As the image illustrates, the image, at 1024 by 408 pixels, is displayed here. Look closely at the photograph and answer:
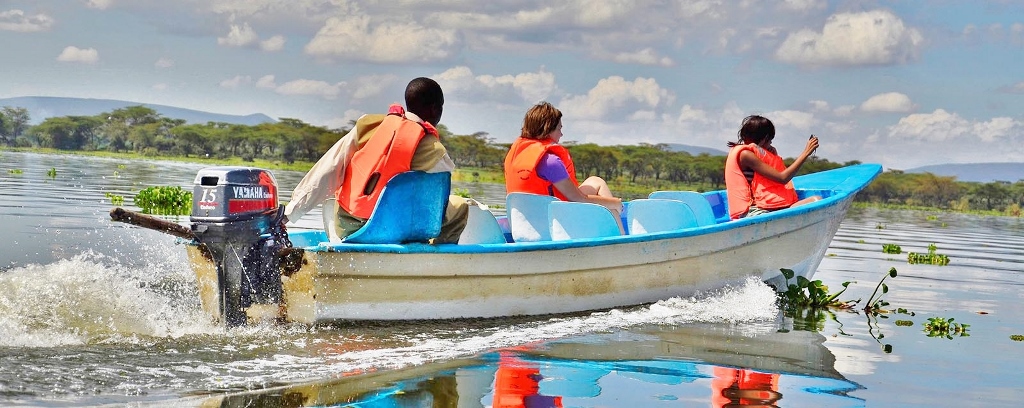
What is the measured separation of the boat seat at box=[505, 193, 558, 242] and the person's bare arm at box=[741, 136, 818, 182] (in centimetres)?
196

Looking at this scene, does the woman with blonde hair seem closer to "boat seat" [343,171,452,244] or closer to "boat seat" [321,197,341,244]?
"boat seat" [343,171,452,244]

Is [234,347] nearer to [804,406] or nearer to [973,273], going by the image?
[804,406]

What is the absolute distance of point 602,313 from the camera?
841 cm

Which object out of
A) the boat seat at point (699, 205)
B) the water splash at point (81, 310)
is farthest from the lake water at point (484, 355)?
the boat seat at point (699, 205)

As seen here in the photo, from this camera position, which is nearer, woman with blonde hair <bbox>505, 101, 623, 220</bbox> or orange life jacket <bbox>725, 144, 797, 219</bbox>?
woman with blonde hair <bbox>505, 101, 623, 220</bbox>

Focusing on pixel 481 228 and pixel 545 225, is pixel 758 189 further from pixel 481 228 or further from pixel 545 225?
pixel 481 228

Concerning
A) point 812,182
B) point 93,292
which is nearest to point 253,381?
point 93,292

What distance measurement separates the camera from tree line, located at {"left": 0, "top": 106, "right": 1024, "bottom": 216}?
67.5 metres

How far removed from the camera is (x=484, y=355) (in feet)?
20.7

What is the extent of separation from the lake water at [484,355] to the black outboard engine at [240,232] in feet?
0.79

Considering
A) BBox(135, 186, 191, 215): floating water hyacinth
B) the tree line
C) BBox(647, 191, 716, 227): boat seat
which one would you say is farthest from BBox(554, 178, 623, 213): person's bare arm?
the tree line

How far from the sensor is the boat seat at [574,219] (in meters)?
8.45

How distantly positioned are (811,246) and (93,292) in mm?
6082

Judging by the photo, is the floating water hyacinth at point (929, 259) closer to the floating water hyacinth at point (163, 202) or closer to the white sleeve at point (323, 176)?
the white sleeve at point (323, 176)
